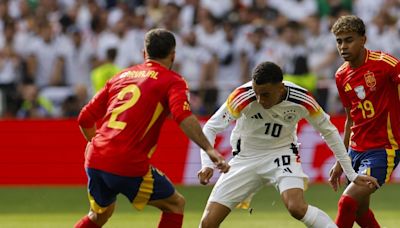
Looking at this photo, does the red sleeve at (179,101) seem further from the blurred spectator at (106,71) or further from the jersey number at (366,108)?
the blurred spectator at (106,71)

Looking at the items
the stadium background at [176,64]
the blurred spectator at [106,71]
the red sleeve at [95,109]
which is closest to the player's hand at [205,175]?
the red sleeve at [95,109]

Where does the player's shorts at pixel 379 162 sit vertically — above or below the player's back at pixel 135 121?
below

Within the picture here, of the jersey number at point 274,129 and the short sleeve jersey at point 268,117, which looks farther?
the jersey number at point 274,129

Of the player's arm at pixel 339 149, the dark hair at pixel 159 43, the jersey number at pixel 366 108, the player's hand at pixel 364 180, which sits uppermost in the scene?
the dark hair at pixel 159 43

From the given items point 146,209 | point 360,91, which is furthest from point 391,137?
point 146,209

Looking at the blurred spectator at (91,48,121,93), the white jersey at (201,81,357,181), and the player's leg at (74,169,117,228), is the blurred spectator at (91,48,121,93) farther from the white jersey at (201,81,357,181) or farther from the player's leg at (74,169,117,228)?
the player's leg at (74,169,117,228)

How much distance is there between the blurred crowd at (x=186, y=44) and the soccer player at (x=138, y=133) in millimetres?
8978

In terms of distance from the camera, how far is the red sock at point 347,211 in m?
9.44

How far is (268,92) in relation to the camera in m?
8.89

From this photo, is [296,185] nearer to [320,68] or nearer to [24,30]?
[320,68]

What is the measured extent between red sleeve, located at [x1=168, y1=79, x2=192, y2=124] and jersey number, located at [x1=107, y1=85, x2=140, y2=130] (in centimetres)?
31

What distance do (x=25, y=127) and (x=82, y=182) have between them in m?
1.27

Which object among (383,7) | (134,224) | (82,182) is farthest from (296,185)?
(383,7)

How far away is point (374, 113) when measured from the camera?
9.60 m
